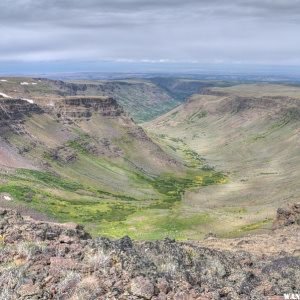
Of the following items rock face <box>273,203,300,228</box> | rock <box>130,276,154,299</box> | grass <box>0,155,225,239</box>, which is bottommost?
grass <box>0,155,225,239</box>

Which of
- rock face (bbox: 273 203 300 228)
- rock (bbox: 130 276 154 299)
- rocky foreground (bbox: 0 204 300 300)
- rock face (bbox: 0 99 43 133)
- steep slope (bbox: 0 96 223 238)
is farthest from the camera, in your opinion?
rock face (bbox: 0 99 43 133)

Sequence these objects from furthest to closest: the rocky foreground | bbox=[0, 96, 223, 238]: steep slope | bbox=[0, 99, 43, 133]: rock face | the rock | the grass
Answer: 1. bbox=[0, 99, 43, 133]: rock face
2. bbox=[0, 96, 223, 238]: steep slope
3. the grass
4. the rocky foreground
5. the rock

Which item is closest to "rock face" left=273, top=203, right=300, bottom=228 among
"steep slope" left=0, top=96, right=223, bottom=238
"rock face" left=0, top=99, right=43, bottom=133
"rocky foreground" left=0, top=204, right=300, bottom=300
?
"steep slope" left=0, top=96, right=223, bottom=238

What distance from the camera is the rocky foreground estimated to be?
95.5 feet

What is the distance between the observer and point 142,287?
29109mm

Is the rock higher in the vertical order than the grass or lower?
higher

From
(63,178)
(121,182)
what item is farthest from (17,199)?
(121,182)

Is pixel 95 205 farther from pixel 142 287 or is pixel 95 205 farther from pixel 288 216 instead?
pixel 142 287

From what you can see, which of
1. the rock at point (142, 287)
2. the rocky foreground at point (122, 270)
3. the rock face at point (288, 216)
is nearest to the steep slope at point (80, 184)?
the rock face at point (288, 216)

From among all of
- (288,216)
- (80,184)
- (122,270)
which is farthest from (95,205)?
(122,270)

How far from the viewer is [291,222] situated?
85375 millimetres

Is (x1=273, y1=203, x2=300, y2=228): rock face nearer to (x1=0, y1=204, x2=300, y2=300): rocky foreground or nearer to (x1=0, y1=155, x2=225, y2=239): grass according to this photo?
(x1=0, y1=155, x2=225, y2=239): grass

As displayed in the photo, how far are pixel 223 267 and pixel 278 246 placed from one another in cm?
2473

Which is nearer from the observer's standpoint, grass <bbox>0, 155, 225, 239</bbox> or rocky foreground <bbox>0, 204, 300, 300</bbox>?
rocky foreground <bbox>0, 204, 300, 300</bbox>
